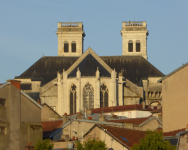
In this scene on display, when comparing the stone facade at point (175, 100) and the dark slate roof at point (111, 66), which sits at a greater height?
the dark slate roof at point (111, 66)

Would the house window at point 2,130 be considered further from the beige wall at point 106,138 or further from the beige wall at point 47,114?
the beige wall at point 47,114

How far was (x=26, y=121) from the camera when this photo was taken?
2916 cm

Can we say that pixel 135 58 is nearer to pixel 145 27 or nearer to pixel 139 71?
pixel 139 71

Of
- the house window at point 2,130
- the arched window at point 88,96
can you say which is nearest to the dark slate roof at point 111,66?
Answer: the arched window at point 88,96

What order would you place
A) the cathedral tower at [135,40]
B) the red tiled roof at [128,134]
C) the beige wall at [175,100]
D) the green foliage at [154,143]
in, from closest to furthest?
the green foliage at [154,143], the red tiled roof at [128,134], the beige wall at [175,100], the cathedral tower at [135,40]

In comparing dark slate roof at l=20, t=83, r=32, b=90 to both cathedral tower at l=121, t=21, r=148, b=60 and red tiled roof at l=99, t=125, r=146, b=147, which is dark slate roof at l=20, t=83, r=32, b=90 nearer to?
cathedral tower at l=121, t=21, r=148, b=60

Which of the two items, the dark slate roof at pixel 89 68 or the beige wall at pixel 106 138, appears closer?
the beige wall at pixel 106 138

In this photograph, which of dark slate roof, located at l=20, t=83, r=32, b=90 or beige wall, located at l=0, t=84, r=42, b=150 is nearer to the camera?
beige wall, located at l=0, t=84, r=42, b=150

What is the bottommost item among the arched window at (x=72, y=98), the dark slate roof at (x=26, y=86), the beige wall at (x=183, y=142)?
the beige wall at (x=183, y=142)

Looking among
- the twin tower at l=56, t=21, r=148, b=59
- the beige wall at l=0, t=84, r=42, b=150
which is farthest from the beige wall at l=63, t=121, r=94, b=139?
the twin tower at l=56, t=21, r=148, b=59

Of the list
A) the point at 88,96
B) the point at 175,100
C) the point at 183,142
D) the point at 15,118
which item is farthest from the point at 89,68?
the point at 183,142

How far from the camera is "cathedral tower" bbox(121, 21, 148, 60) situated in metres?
84.3

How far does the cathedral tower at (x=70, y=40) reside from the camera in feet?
281

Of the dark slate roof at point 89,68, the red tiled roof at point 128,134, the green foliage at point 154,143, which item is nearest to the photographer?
the green foliage at point 154,143
